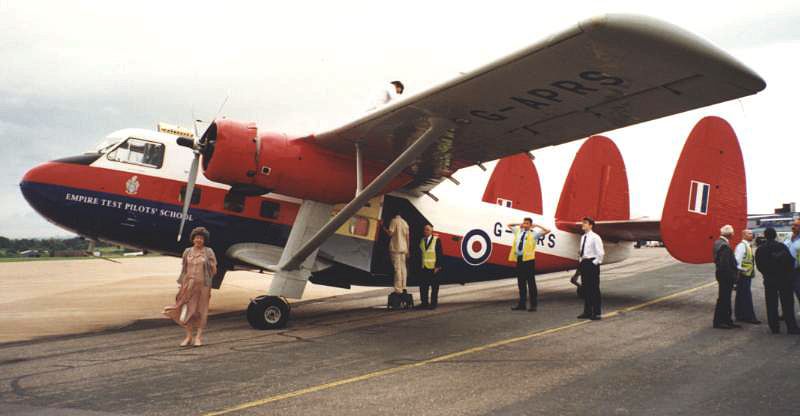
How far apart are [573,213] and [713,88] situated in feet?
28.1

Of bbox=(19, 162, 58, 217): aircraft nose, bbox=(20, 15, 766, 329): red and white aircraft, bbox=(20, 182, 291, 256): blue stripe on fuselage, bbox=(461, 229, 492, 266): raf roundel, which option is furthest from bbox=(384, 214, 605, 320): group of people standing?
bbox=(19, 162, 58, 217): aircraft nose

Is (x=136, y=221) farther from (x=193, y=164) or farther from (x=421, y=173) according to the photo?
(x=421, y=173)

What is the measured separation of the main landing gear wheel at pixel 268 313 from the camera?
8.58m

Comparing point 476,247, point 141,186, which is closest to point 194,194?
point 141,186

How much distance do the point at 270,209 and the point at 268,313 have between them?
2.05 m

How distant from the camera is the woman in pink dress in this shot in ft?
23.8

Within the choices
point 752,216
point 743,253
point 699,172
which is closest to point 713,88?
point 743,253

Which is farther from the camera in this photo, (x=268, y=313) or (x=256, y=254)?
(x=256, y=254)

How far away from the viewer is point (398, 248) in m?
10.5

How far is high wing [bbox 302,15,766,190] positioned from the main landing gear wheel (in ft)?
8.64

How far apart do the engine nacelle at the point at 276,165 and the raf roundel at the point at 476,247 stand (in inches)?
134

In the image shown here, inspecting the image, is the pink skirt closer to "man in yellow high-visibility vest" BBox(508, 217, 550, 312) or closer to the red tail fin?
"man in yellow high-visibility vest" BBox(508, 217, 550, 312)

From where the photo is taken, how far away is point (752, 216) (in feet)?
325

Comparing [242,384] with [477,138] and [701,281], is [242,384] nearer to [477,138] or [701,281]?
[477,138]
